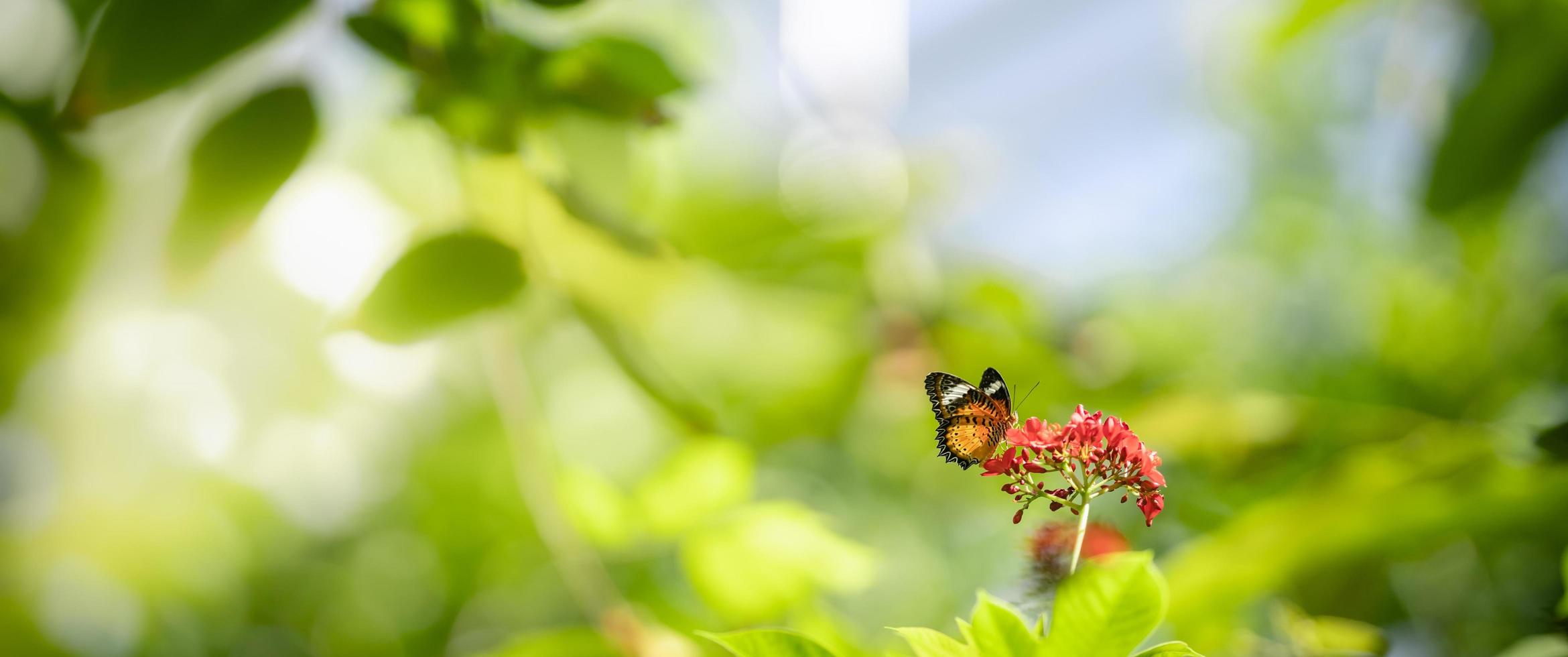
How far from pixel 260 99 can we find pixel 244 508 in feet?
1.29

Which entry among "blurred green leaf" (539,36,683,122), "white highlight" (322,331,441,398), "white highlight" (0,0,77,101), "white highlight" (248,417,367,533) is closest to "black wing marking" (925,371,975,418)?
"blurred green leaf" (539,36,683,122)

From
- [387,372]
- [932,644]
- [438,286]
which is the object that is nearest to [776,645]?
[932,644]

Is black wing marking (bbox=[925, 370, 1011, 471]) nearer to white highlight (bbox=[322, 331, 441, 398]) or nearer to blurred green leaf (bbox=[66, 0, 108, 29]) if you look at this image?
blurred green leaf (bbox=[66, 0, 108, 29])

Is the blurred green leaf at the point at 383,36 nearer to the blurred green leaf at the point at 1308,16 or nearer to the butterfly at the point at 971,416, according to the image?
the butterfly at the point at 971,416

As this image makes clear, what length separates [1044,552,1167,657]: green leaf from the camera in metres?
0.15

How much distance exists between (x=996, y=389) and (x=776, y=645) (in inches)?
2.3

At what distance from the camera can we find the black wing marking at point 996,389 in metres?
0.16

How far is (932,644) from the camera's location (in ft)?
0.50

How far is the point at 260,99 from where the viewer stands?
22 centimetres

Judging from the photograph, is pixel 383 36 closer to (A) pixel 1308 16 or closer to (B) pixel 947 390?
(B) pixel 947 390

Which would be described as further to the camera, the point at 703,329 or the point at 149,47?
the point at 703,329

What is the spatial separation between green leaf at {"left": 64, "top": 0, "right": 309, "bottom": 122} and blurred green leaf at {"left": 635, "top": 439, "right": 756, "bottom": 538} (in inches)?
7.5

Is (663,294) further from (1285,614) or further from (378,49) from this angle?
(1285,614)

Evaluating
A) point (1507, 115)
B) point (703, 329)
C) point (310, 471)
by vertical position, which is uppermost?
point (1507, 115)
